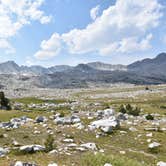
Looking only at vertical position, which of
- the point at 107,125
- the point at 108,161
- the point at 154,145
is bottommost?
the point at 154,145

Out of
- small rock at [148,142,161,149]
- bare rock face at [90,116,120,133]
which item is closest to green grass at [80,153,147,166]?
small rock at [148,142,161,149]

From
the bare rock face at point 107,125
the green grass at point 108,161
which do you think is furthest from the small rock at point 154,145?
the green grass at point 108,161

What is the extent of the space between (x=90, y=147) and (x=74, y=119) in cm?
2188

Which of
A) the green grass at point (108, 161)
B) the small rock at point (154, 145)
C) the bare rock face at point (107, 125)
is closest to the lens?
the green grass at point (108, 161)

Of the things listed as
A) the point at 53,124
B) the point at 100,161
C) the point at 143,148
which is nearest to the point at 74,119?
the point at 53,124

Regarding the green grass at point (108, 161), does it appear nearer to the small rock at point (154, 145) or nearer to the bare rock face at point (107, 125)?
the small rock at point (154, 145)

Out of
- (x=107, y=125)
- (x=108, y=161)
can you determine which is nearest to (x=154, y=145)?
(x=107, y=125)

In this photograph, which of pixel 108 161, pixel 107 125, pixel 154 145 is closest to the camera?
pixel 108 161

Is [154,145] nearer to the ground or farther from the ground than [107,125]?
nearer to the ground

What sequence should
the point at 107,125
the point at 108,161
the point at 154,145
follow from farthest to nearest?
the point at 107,125 < the point at 154,145 < the point at 108,161

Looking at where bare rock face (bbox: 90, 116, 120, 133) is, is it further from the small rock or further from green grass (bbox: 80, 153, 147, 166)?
green grass (bbox: 80, 153, 147, 166)

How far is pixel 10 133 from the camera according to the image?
4519cm

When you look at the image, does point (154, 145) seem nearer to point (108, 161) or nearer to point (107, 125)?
point (107, 125)

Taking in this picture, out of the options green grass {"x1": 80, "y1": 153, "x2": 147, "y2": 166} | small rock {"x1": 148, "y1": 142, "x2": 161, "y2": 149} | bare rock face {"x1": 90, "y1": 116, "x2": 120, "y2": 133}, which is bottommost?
small rock {"x1": 148, "y1": 142, "x2": 161, "y2": 149}
